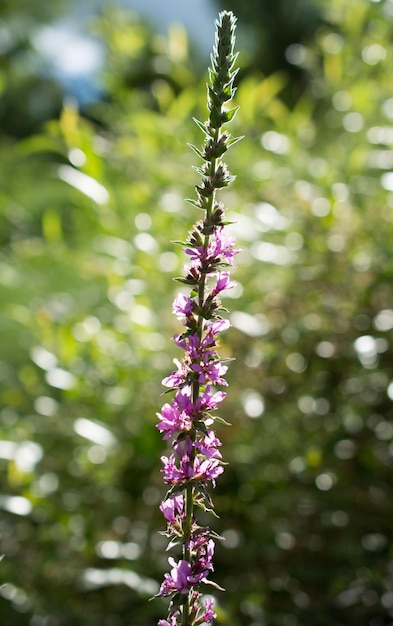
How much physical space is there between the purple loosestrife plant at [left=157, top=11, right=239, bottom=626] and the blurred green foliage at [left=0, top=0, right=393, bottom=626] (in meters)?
0.61

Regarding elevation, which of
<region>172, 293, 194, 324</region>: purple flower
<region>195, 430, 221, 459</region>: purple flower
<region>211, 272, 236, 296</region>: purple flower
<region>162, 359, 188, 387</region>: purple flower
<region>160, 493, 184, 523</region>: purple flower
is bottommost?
<region>160, 493, 184, 523</region>: purple flower

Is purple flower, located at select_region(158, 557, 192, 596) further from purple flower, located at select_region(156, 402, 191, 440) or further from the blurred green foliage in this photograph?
the blurred green foliage

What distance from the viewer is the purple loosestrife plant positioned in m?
0.43


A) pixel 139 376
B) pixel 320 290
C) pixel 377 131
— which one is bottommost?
pixel 139 376

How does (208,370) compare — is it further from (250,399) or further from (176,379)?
(250,399)

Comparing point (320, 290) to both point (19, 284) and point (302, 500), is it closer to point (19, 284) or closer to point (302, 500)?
point (302, 500)

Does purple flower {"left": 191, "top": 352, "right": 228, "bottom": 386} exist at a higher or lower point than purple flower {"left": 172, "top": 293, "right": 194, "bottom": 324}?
lower

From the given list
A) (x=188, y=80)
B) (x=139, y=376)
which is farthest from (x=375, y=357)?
(x=188, y=80)

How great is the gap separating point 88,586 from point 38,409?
1.67ft

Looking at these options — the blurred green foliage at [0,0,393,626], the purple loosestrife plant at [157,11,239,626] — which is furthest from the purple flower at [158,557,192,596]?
the blurred green foliage at [0,0,393,626]

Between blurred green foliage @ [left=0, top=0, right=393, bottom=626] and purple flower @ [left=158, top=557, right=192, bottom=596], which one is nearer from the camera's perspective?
purple flower @ [left=158, top=557, right=192, bottom=596]

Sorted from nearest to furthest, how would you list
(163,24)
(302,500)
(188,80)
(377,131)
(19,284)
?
(302,500) → (377,131) → (188,80) → (19,284) → (163,24)

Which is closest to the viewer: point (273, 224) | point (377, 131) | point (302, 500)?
point (302, 500)

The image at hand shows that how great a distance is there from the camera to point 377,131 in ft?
4.69
